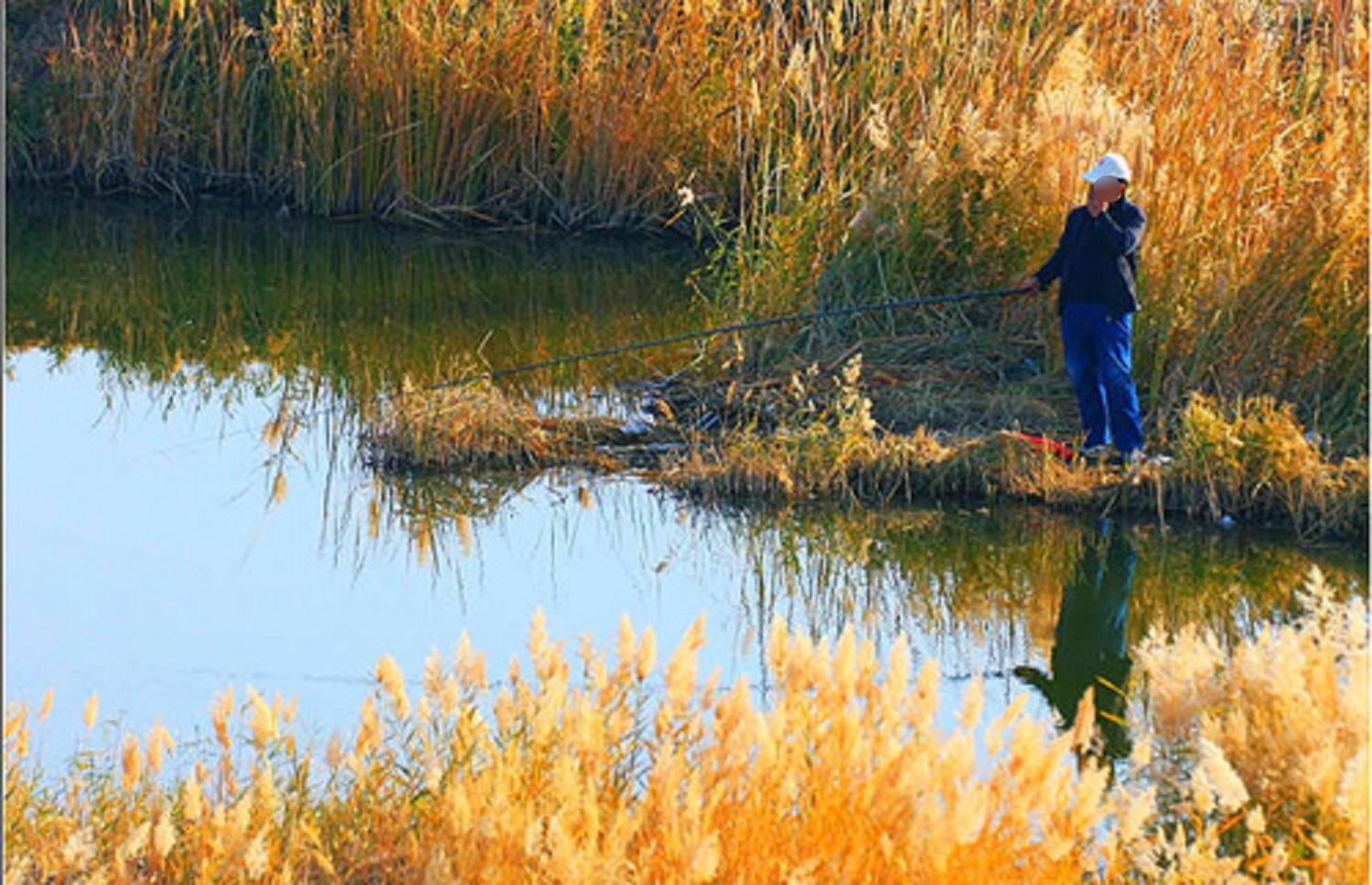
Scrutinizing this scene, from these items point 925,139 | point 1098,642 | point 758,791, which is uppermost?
point 925,139

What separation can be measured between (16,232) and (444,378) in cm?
662

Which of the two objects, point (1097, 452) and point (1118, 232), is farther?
point (1097, 452)

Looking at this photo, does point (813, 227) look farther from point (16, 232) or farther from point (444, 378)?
point (16, 232)

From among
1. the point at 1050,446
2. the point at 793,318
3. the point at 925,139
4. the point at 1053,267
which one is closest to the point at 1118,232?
the point at 1053,267

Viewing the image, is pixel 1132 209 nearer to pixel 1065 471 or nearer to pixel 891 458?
pixel 1065 471

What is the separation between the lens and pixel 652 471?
9320 millimetres

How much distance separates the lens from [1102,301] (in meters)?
8.91

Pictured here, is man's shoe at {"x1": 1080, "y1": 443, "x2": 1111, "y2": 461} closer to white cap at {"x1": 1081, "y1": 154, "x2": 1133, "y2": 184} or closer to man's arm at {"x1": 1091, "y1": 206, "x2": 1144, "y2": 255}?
man's arm at {"x1": 1091, "y1": 206, "x2": 1144, "y2": 255}

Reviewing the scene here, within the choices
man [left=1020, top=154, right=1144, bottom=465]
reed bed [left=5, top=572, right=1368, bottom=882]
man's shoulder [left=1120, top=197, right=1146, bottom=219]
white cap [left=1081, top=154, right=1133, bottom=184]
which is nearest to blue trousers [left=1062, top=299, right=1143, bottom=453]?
man [left=1020, top=154, right=1144, bottom=465]

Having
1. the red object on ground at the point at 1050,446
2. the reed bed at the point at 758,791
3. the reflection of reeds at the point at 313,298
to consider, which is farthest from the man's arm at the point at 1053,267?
the reed bed at the point at 758,791

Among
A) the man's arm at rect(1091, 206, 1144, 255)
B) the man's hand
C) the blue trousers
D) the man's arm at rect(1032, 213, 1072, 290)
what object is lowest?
the blue trousers

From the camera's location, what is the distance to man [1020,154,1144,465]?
28.6ft

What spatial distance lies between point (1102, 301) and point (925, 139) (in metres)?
2.08

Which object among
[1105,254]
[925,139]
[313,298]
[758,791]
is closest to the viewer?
[758,791]
